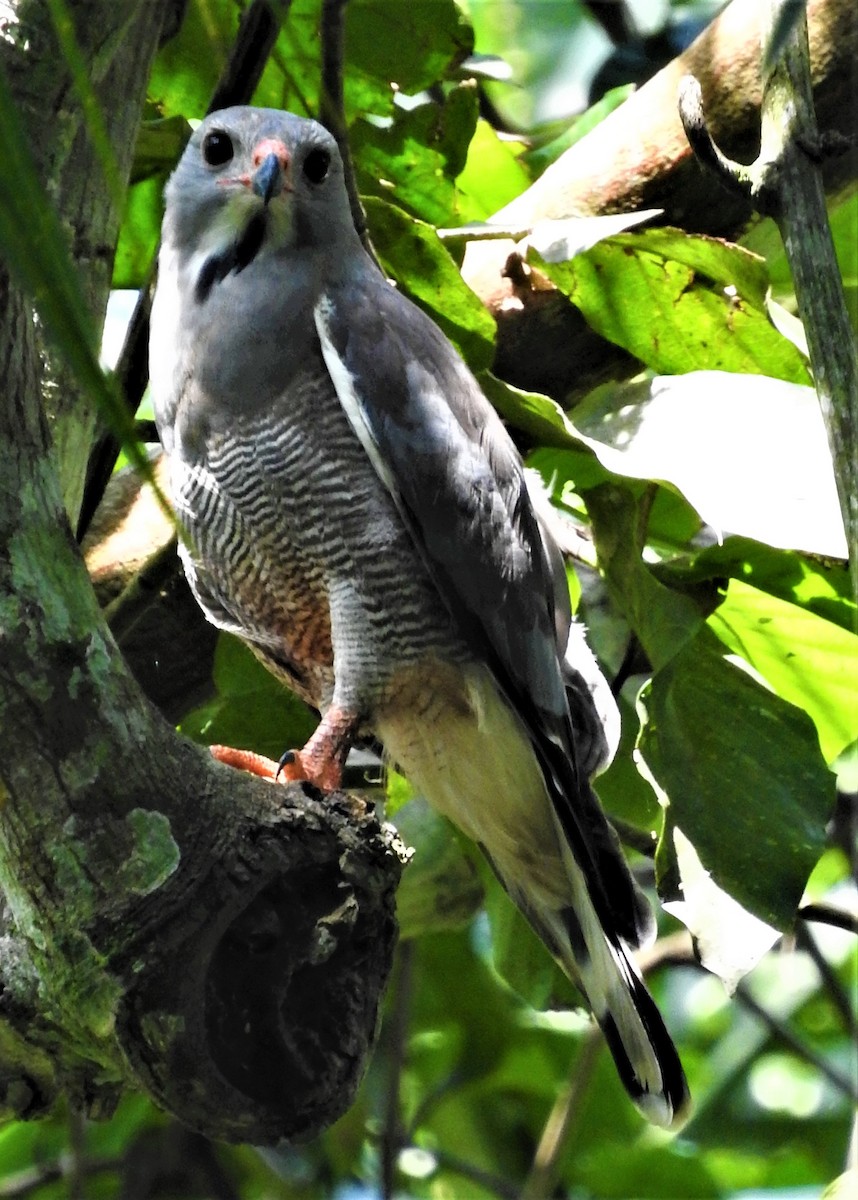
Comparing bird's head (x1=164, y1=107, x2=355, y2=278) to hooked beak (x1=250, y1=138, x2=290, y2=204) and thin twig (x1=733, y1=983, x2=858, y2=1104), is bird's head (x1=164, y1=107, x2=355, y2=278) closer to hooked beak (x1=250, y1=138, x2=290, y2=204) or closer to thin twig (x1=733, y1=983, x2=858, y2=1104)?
hooked beak (x1=250, y1=138, x2=290, y2=204)

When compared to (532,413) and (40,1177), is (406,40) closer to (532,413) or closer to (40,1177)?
(532,413)

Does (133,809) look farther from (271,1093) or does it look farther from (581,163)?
(581,163)

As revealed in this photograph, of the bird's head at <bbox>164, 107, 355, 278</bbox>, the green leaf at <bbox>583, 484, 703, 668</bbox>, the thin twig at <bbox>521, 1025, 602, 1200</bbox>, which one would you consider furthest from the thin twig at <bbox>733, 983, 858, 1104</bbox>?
the bird's head at <bbox>164, 107, 355, 278</bbox>

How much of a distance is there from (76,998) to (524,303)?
5.60 feet

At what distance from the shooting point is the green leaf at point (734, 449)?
229 centimetres

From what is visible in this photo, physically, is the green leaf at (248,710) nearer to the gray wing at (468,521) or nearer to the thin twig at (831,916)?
the gray wing at (468,521)

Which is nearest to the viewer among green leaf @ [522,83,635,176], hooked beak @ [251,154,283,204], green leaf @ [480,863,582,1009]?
hooked beak @ [251,154,283,204]

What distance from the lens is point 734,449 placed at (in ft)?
7.93

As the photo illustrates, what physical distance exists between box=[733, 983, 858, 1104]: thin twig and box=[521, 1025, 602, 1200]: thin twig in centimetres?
44

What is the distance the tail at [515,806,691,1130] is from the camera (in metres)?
2.55

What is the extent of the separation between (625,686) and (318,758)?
2.55 feet

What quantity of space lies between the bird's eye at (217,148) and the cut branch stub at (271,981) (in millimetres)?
1306

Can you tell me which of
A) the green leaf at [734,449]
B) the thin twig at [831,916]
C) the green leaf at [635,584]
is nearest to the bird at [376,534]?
the green leaf at [635,584]

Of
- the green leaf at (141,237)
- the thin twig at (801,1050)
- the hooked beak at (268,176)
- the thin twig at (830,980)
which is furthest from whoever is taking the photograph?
the thin twig at (801,1050)
